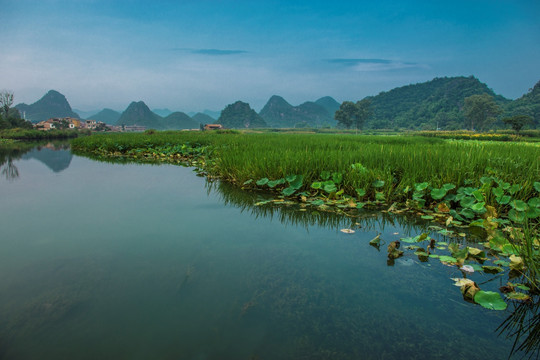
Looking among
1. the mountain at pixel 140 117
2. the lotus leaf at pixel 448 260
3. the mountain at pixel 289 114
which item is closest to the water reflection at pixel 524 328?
the lotus leaf at pixel 448 260

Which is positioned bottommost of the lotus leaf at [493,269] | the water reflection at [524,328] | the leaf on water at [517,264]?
the water reflection at [524,328]

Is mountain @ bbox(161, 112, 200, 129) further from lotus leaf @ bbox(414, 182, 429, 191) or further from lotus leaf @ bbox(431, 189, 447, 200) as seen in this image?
lotus leaf @ bbox(431, 189, 447, 200)

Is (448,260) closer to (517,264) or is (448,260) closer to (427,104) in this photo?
(517,264)

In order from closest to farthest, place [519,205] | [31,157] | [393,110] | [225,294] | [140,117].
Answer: [225,294], [519,205], [31,157], [393,110], [140,117]

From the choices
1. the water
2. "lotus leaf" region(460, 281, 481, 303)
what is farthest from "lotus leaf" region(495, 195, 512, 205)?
"lotus leaf" region(460, 281, 481, 303)

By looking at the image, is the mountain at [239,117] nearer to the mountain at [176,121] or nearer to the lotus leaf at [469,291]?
the mountain at [176,121]

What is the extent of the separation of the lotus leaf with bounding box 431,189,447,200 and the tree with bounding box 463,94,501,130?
68.6m

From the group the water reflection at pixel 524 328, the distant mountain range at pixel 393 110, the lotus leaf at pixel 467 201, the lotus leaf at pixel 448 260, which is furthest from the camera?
the distant mountain range at pixel 393 110

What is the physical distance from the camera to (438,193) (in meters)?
2.93

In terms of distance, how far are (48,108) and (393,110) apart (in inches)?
6971

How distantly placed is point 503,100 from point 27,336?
12313 cm

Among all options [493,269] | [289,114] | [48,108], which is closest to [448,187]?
[493,269]

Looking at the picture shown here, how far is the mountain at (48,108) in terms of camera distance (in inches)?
5955

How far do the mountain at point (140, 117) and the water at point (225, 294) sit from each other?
174482 millimetres
